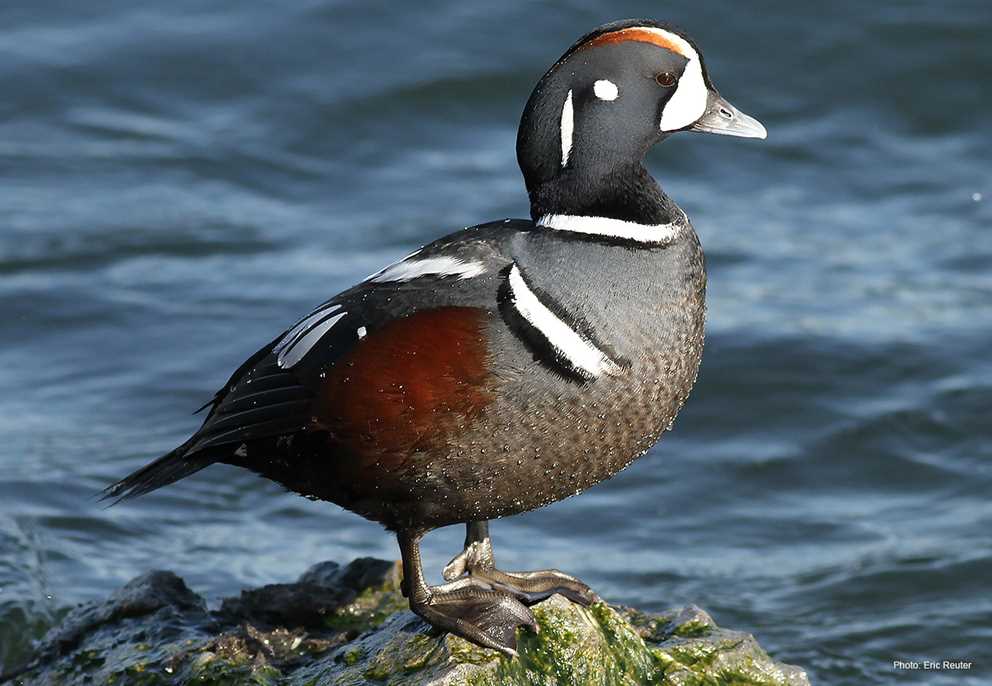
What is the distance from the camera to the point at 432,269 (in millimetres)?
5133

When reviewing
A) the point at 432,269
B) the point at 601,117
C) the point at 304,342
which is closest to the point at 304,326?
the point at 304,342

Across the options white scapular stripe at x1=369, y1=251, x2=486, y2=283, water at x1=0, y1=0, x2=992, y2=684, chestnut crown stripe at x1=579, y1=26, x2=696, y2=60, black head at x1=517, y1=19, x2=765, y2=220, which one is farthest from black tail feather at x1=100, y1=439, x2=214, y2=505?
chestnut crown stripe at x1=579, y1=26, x2=696, y2=60

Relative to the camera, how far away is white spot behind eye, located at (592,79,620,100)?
17.0ft

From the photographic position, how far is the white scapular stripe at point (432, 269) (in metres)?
5.06

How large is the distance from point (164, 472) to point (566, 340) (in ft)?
5.20

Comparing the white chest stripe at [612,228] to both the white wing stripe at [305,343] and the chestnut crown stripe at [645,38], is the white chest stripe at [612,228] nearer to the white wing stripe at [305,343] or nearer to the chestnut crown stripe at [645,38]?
the chestnut crown stripe at [645,38]

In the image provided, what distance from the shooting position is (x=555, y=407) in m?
4.91

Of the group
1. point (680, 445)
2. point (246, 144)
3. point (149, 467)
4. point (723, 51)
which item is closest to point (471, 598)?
point (149, 467)

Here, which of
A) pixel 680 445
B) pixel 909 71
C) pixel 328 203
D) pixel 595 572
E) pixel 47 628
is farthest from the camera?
pixel 909 71

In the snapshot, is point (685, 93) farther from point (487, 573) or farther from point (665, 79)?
point (487, 573)

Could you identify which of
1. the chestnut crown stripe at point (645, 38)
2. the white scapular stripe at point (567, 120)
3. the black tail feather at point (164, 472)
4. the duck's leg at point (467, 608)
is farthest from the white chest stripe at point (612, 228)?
the black tail feather at point (164, 472)

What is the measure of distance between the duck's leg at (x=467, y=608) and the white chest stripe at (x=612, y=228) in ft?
3.80

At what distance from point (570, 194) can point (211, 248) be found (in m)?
7.07

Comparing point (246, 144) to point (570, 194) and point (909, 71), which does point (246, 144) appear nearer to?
point (909, 71)
